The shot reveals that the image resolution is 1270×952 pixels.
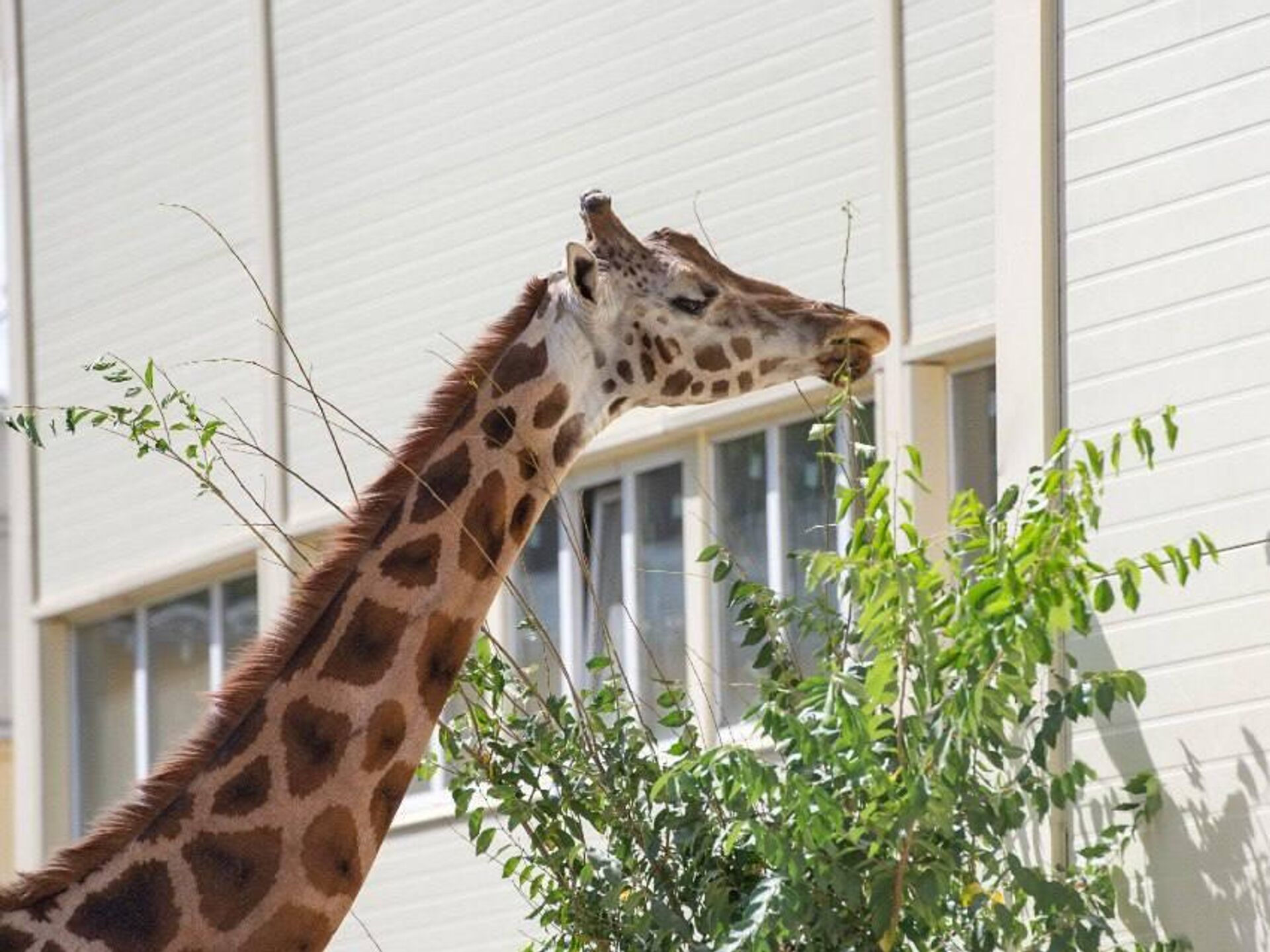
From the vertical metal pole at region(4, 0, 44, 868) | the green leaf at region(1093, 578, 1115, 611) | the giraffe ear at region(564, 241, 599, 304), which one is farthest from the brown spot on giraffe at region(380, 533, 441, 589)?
the vertical metal pole at region(4, 0, 44, 868)

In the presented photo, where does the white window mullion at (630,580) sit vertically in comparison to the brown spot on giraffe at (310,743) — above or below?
above

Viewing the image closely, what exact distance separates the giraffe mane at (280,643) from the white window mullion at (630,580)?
18.4ft

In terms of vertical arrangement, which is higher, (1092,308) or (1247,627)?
(1092,308)

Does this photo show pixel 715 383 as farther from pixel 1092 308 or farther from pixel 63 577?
pixel 63 577

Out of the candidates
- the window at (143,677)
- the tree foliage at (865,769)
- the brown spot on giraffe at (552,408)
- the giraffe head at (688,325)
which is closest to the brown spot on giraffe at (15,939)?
the tree foliage at (865,769)

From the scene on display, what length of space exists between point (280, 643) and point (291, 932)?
0.78 m

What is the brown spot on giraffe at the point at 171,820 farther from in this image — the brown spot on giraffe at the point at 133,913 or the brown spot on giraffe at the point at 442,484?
the brown spot on giraffe at the point at 442,484

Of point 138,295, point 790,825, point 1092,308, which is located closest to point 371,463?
point 138,295

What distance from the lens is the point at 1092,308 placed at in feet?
35.3

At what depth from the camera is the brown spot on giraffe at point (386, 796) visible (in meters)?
8.37

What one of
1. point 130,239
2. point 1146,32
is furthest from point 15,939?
point 130,239

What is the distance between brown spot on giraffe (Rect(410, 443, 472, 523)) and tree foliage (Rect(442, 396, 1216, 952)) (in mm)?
954

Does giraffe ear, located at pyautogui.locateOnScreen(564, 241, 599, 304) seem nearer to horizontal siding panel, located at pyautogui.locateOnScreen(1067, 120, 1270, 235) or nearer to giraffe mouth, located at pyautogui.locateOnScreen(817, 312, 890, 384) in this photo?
giraffe mouth, located at pyautogui.locateOnScreen(817, 312, 890, 384)

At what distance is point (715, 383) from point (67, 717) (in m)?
9.92
